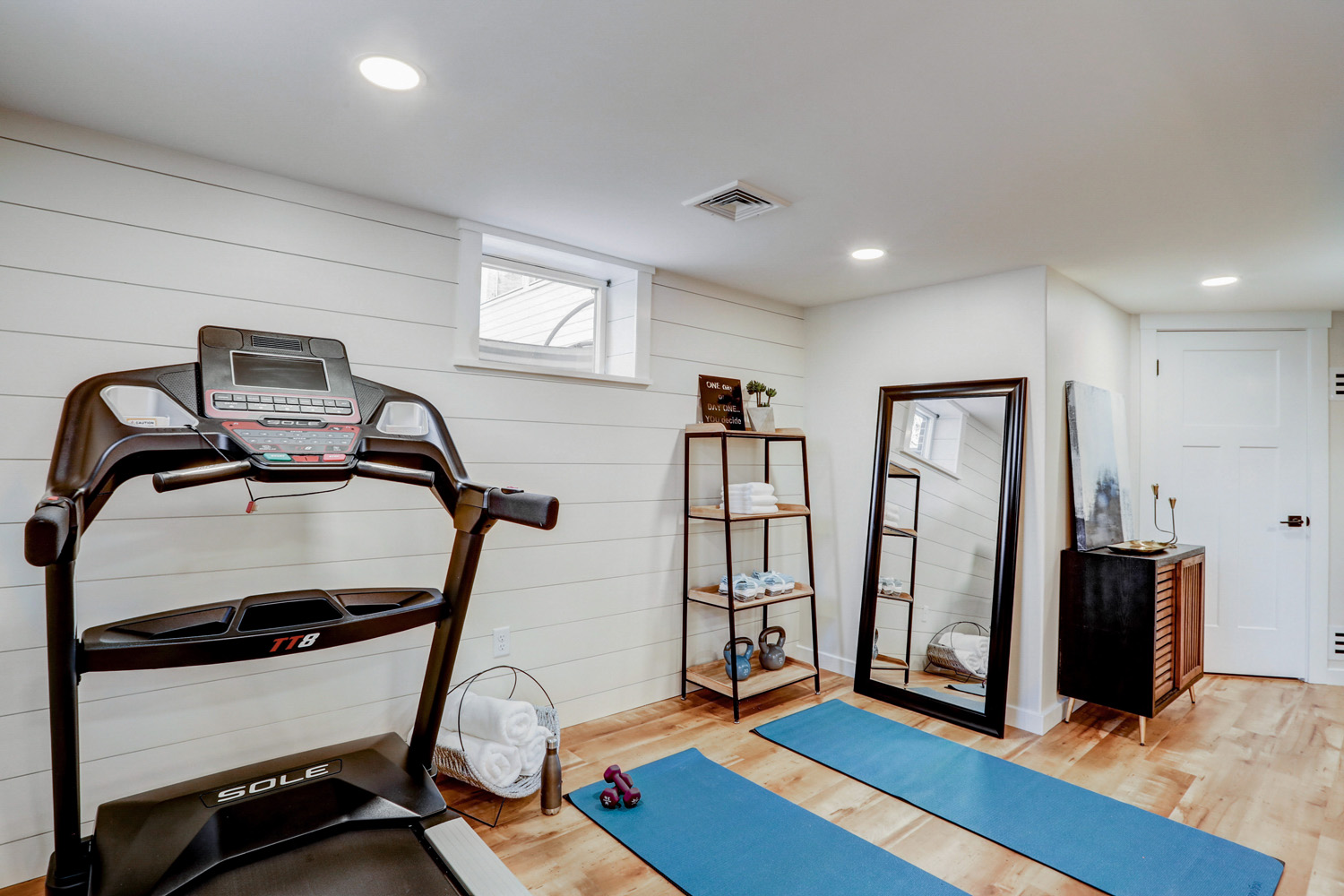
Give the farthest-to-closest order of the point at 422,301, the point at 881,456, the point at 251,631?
the point at 881,456, the point at 422,301, the point at 251,631

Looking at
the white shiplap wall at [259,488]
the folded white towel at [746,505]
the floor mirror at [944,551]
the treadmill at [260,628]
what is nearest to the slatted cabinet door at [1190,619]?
the floor mirror at [944,551]

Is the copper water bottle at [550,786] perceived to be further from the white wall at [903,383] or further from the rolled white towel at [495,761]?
the white wall at [903,383]

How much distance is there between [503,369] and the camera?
9.63 ft

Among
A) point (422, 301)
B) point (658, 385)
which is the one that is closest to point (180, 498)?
point (422, 301)

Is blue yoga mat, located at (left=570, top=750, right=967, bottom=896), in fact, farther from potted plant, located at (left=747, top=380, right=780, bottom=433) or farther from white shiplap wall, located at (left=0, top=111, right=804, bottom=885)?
potted plant, located at (left=747, top=380, right=780, bottom=433)

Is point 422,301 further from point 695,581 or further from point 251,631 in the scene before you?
point 695,581

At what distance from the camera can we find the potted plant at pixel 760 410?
146 inches

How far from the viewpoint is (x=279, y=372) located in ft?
6.32

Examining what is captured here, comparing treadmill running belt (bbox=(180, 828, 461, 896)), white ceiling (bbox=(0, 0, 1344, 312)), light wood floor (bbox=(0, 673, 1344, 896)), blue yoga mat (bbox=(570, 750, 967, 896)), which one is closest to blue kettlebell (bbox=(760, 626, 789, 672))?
light wood floor (bbox=(0, 673, 1344, 896))

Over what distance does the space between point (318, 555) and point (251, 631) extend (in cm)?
89

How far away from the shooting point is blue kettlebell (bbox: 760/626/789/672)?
12.1 feet

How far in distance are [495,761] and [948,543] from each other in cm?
240

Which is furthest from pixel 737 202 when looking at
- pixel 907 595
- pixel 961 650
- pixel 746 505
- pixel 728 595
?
pixel 961 650

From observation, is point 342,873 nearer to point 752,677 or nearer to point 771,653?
point 752,677
